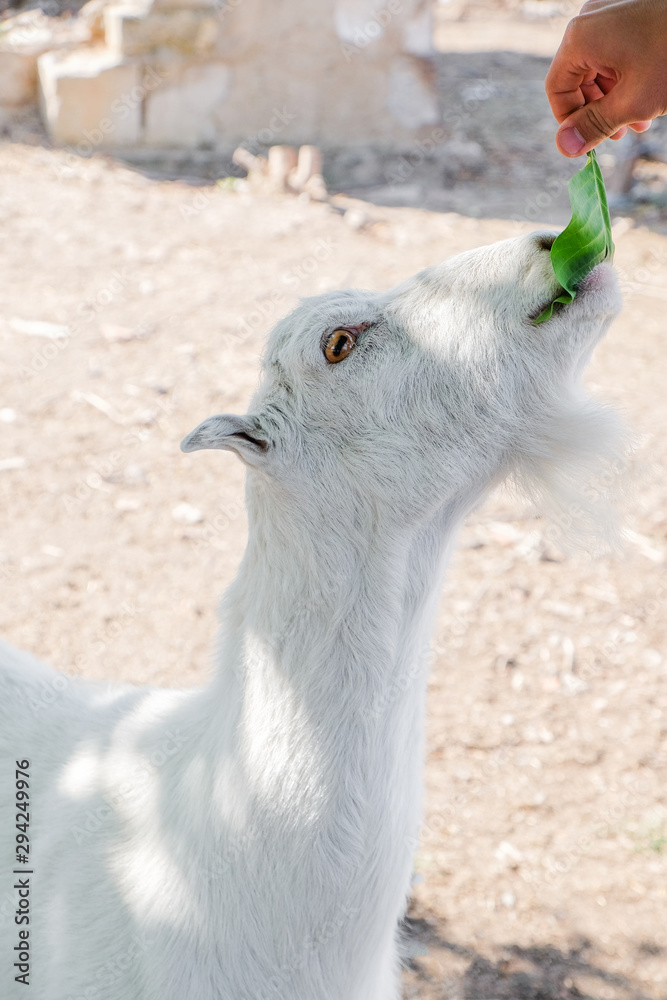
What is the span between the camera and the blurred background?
314 centimetres

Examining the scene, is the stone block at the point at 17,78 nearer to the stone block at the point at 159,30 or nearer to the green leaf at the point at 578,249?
the stone block at the point at 159,30

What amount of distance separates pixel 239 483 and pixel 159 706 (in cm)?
280

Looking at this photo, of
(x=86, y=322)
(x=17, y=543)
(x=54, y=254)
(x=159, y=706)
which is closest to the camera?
(x=159, y=706)

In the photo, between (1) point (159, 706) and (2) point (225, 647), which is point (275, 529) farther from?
(1) point (159, 706)

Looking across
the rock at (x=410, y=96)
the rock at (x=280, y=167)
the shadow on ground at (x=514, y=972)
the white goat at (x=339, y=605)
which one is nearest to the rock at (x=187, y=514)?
the shadow on ground at (x=514, y=972)

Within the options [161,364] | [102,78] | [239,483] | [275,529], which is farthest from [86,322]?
[275,529]

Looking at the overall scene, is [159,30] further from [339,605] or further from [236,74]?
[339,605]

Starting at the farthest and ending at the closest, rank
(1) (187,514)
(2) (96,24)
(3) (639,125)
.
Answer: (2) (96,24), (1) (187,514), (3) (639,125)

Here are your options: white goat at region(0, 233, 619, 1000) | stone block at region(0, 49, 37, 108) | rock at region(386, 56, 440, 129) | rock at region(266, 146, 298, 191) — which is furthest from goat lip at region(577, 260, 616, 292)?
stone block at region(0, 49, 37, 108)

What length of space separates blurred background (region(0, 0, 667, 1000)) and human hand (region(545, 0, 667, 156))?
25.6 inches

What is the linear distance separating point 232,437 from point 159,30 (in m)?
8.08

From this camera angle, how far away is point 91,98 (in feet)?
28.2

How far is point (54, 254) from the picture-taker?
23.6ft

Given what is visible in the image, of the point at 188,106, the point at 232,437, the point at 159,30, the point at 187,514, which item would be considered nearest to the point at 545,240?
the point at 232,437
